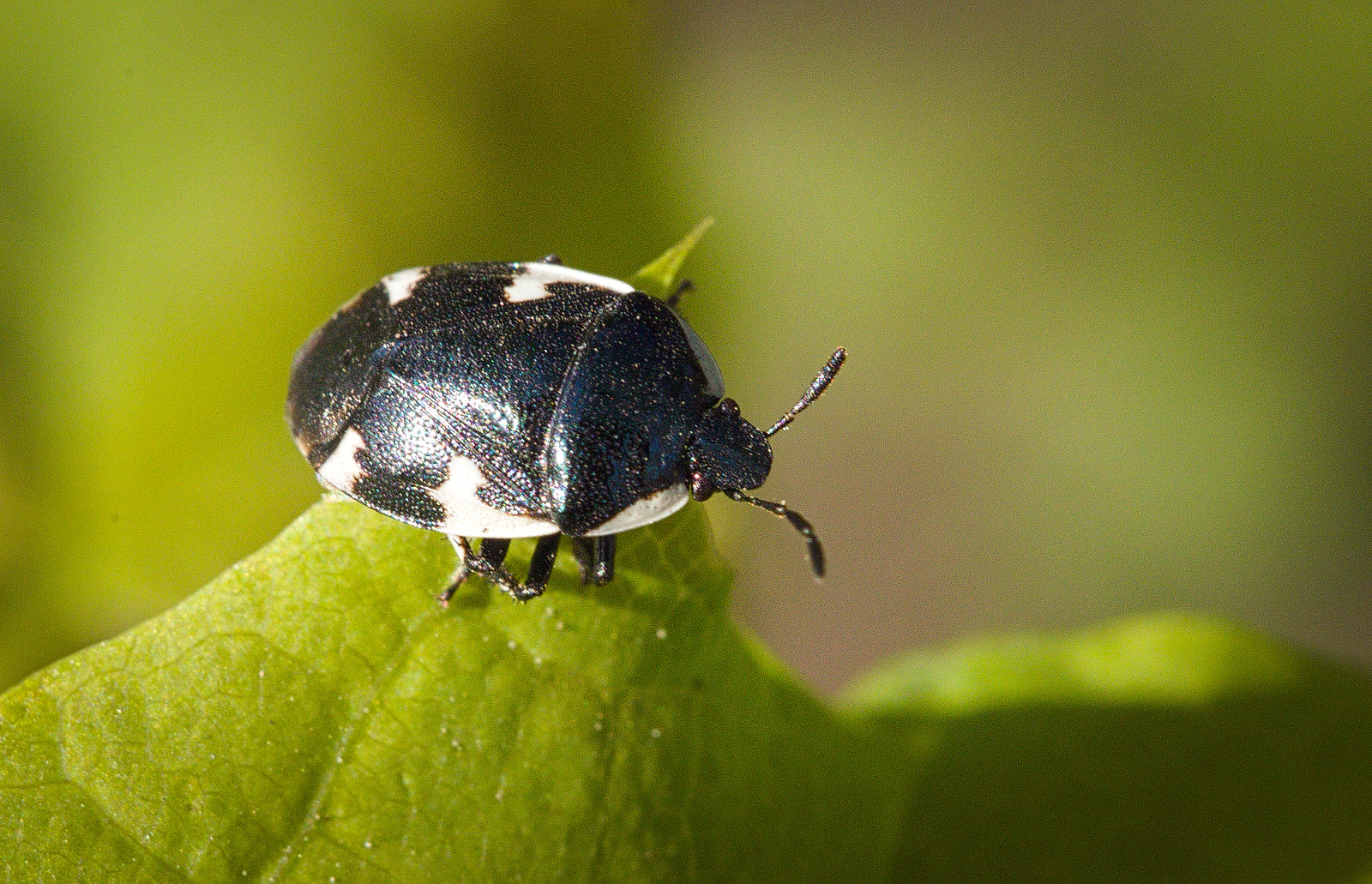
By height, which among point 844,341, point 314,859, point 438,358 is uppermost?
point 438,358

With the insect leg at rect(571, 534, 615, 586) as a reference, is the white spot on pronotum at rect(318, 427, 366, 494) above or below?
above

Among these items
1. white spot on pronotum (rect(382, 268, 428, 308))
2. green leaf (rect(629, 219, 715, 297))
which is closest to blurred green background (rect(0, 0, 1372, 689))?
white spot on pronotum (rect(382, 268, 428, 308))

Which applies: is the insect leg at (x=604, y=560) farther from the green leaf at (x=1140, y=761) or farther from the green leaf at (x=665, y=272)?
the green leaf at (x=1140, y=761)

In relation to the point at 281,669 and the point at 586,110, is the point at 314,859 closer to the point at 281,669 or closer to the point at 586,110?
the point at 281,669

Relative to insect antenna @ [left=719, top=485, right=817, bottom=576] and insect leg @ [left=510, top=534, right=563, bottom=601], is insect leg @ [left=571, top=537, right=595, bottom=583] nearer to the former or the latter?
insect leg @ [left=510, top=534, right=563, bottom=601]

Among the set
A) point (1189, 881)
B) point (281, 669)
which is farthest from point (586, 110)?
point (1189, 881)

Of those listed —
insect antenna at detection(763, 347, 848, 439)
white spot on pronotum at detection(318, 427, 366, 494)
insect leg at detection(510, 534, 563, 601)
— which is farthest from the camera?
insect antenna at detection(763, 347, 848, 439)

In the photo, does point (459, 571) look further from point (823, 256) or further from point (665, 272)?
point (823, 256)
